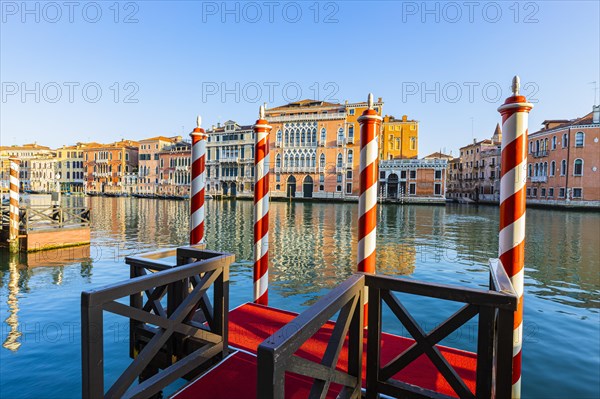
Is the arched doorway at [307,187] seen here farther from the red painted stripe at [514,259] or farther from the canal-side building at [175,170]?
the red painted stripe at [514,259]

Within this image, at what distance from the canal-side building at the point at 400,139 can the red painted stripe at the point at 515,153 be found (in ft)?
154

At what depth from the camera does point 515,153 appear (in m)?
2.25

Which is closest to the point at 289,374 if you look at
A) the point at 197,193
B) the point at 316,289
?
the point at 197,193

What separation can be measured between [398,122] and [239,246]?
4263 cm

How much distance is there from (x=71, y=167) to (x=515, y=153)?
8576 cm

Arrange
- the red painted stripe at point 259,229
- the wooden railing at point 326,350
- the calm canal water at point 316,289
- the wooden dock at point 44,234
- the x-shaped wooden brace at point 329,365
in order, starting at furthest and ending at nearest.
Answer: the wooden dock at point 44,234
the red painted stripe at point 259,229
the calm canal water at point 316,289
the x-shaped wooden brace at point 329,365
the wooden railing at point 326,350

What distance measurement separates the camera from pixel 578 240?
1362cm

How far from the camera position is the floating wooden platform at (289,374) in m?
2.25

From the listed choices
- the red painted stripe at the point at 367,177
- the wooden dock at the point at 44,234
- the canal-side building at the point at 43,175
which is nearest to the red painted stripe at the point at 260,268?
the red painted stripe at the point at 367,177

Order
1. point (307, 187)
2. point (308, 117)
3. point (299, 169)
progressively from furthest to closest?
1. point (307, 187)
2. point (299, 169)
3. point (308, 117)

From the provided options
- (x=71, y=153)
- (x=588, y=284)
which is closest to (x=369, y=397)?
(x=588, y=284)

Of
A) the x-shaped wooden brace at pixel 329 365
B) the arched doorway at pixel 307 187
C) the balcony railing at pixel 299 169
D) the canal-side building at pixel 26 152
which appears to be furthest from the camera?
the canal-side building at pixel 26 152

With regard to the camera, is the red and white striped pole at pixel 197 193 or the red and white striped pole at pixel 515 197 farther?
the red and white striped pole at pixel 197 193

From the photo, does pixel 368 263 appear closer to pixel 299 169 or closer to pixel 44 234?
pixel 44 234
